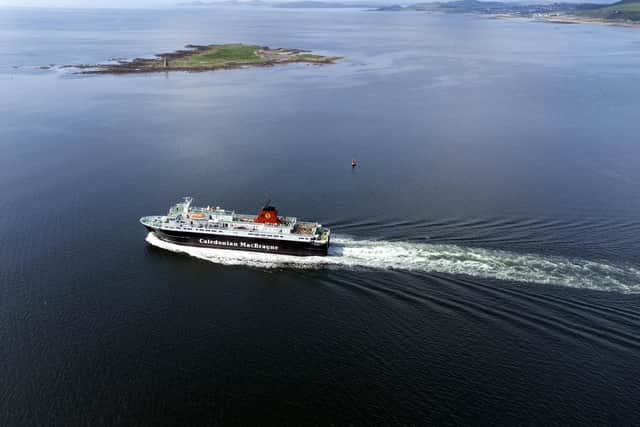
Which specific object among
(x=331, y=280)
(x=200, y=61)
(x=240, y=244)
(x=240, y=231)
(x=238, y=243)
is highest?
(x=200, y=61)

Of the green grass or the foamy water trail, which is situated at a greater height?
the green grass

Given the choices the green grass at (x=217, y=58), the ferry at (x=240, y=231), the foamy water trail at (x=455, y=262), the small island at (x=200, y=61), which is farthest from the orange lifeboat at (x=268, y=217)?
the green grass at (x=217, y=58)

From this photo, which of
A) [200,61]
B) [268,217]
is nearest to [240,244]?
[268,217]

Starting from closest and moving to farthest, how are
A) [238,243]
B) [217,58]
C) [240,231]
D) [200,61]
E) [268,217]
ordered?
[240,231]
[268,217]
[238,243]
[200,61]
[217,58]

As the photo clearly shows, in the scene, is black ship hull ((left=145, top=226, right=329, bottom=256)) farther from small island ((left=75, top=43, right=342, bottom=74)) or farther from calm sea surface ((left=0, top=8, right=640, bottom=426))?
small island ((left=75, top=43, right=342, bottom=74))

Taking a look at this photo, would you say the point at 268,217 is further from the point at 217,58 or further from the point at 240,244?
the point at 217,58

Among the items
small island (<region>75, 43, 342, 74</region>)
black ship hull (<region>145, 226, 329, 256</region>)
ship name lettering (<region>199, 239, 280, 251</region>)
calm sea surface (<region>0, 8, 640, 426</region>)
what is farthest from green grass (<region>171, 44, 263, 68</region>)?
ship name lettering (<region>199, 239, 280, 251</region>)

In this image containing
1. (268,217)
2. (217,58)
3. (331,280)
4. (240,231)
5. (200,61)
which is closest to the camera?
(331,280)
